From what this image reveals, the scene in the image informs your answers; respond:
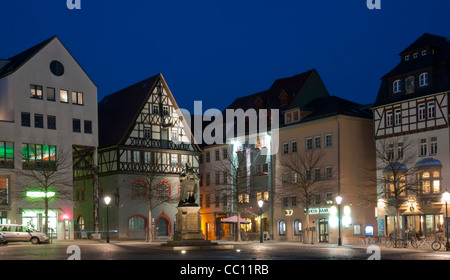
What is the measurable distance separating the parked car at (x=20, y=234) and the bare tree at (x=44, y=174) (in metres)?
8.33

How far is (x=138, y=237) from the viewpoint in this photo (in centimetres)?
7212

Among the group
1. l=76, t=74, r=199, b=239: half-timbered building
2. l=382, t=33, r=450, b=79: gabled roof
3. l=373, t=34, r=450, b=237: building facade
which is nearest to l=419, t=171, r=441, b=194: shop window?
l=373, t=34, r=450, b=237: building facade

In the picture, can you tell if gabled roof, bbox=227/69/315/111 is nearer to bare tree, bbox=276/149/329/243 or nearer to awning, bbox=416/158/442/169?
bare tree, bbox=276/149/329/243

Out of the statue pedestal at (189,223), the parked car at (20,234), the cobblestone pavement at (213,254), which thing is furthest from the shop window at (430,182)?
→ the parked car at (20,234)

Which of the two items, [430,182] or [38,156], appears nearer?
[430,182]

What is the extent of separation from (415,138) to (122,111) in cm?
3386

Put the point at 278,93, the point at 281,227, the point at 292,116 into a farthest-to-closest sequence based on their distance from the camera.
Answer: the point at 278,93 → the point at 292,116 → the point at 281,227

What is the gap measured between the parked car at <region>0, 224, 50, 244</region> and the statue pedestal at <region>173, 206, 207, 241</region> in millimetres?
16069

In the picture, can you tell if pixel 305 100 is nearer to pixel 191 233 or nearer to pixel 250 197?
pixel 250 197

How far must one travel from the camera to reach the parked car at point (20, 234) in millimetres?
52250

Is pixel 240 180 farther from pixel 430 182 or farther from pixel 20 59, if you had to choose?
pixel 20 59

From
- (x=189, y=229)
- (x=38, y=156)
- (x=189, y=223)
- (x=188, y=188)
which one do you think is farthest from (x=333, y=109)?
(x=38, y=156)

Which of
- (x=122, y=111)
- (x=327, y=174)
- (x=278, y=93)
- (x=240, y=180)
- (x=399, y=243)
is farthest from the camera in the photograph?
(x=122, y=111)

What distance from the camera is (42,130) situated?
6544cm
